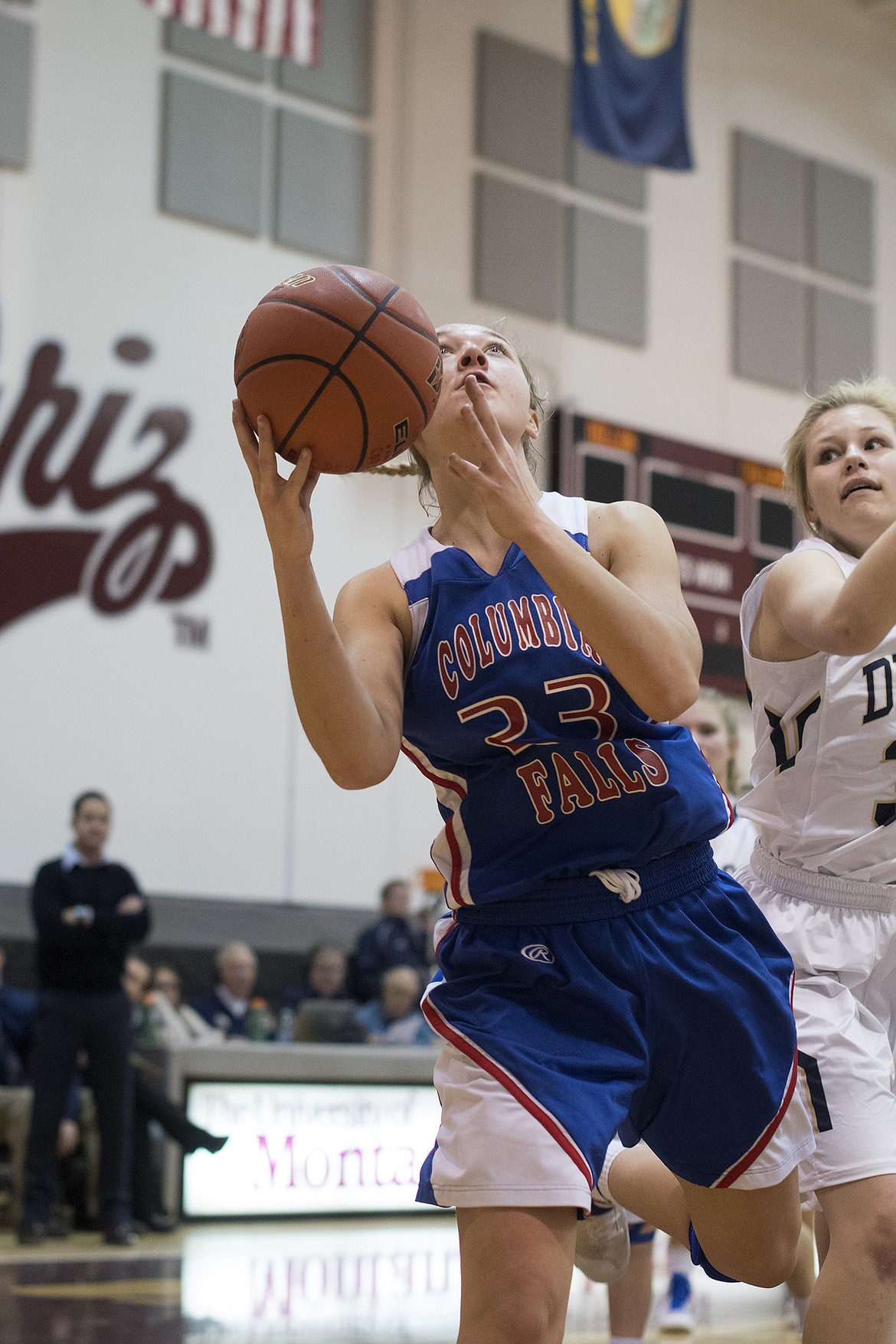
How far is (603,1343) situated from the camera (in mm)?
5172

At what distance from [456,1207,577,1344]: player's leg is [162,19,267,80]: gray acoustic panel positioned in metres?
11.4

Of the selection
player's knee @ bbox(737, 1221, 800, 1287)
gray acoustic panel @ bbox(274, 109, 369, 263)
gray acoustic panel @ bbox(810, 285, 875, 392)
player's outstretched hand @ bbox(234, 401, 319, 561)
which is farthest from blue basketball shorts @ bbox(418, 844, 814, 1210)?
gray acoustic panel @ bbox(810, 285, 875, 392)

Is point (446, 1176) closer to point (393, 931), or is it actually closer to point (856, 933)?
point (856, 933)

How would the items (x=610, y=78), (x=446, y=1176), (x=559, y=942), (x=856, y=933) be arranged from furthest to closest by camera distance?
(x=610, y=78)
(x=856, y=933)
(x=559, y=942)
(x=446, y=1176)

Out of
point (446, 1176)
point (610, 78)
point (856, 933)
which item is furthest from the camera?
point (610, 78)

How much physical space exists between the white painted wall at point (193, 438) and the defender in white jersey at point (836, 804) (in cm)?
853

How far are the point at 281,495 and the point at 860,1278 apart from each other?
1.70 m

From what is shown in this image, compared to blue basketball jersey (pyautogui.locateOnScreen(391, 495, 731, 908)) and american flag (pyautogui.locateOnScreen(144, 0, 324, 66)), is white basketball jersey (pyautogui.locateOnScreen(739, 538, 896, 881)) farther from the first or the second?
american flag (pyautogui.locateOnScreen(144, 0, 324, 66))

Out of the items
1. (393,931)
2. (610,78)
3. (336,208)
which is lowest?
(393,931)

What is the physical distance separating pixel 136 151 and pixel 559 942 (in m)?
10.8

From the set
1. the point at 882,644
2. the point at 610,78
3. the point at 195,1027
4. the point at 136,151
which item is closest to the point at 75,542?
the point at 136,151

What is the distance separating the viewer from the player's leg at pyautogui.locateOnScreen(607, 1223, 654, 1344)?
4.39m

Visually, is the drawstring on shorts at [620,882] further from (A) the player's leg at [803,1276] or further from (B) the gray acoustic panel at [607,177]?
(B) the gray acoustic panel at [607,177]

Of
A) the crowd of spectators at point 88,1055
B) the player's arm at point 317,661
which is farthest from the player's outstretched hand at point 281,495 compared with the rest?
the crowd of spectators at point 88,1055
